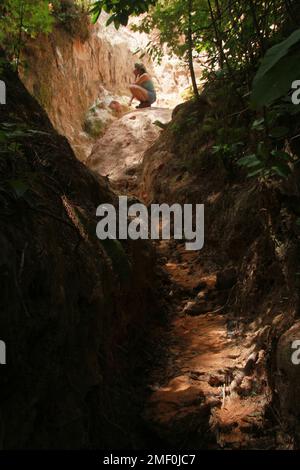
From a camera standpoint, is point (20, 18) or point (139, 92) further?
point (139, 92)

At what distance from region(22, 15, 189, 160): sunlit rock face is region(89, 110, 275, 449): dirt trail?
19.3ft

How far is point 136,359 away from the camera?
149 inches

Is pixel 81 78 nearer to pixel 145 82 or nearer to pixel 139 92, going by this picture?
pixel 139 92

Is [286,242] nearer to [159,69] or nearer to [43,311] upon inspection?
[43,311]

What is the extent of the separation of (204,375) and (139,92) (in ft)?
37.0

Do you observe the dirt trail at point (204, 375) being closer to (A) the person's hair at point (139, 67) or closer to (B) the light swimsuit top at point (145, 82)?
(B) the light swimsuit top at point (145, 82)

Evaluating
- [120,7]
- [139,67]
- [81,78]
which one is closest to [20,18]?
[120,7]

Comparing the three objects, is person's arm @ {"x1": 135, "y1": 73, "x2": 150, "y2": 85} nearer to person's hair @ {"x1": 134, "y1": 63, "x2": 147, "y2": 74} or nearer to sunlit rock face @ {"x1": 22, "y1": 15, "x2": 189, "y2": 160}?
person's hair @ {"x1": 134, "y1": 63, "x2": 147, "y2": 74}

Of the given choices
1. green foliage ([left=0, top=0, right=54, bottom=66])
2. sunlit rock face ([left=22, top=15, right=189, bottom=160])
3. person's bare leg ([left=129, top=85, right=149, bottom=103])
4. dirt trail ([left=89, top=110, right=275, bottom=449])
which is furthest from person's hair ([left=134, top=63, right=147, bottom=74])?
dirt trail ([left=89, top=110, right=275, bottom=449])

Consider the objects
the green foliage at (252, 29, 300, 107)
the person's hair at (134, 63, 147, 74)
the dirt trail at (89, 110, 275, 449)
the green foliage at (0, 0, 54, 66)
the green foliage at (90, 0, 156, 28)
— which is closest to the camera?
the green foliage at (252, 29, 300, 107)

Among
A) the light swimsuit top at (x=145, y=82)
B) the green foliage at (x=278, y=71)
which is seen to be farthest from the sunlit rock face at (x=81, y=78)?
the green foliage at (x=278, y=71)

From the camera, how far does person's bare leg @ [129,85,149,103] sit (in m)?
13.3

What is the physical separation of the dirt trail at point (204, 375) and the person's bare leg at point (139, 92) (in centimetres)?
888

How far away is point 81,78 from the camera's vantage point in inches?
499
